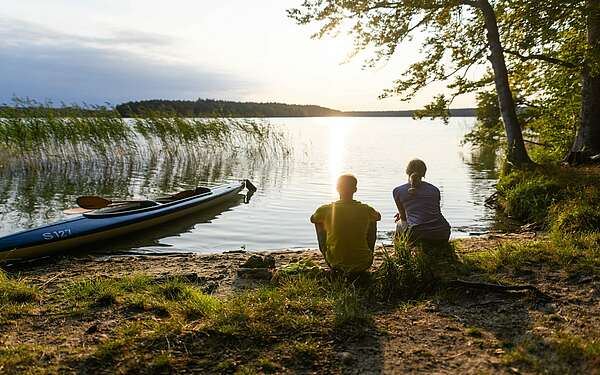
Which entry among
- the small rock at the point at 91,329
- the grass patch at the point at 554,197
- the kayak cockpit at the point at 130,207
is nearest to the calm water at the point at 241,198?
the kayak cockpit at the point at 130,207

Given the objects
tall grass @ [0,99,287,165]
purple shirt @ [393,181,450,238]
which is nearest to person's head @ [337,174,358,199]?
purple shirt @ [393,181,450,238]

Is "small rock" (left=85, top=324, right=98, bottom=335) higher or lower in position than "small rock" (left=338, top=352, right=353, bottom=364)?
lower

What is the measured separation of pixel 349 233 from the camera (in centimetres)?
567

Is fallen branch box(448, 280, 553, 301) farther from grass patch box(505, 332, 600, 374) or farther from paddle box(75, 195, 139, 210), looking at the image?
paddle box(75, 195, 139, 210)

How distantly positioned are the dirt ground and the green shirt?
2.75ft

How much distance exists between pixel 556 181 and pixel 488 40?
4.17m

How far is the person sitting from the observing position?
18.4ft

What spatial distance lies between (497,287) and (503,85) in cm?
914

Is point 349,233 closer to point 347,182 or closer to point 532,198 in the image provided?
point 347,182

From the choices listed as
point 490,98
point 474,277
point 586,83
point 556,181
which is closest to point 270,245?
point 474,277

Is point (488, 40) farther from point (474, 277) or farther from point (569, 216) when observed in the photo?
point (474, 277)

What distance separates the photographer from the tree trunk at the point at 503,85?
1263 cm

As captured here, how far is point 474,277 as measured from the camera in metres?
5.62

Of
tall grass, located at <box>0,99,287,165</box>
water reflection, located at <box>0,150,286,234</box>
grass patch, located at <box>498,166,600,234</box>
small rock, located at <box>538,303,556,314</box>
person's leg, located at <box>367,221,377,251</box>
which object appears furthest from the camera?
tall grass, located at <box>0,99,287,165</box>
